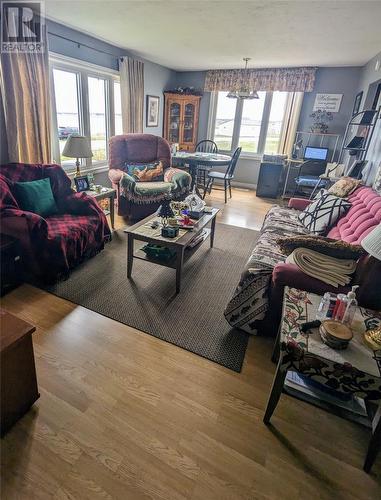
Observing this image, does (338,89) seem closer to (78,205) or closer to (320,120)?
(320,120)

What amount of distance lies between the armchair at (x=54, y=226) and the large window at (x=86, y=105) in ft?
3.64

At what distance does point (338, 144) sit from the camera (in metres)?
5.12

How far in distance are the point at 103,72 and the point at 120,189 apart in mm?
1881

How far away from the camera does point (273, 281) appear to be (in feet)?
5.74

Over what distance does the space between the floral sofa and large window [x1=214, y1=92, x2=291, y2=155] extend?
3.78 m

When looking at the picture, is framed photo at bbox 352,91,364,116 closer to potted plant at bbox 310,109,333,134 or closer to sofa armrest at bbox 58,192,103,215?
potted plant at bbox 310,109,333,134

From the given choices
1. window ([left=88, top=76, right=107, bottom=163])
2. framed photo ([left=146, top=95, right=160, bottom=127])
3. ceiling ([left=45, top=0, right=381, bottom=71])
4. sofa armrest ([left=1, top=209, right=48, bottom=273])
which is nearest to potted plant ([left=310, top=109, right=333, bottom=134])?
ceiling ([left=45, top=0, right=381, bottom=71])

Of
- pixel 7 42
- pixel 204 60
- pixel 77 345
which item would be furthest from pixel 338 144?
pixel 77 345

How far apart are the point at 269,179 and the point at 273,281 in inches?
158

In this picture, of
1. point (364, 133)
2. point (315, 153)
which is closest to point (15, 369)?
point (364, 133)

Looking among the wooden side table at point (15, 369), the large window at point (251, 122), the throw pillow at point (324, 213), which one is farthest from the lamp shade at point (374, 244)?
the large window at point (251, 122)

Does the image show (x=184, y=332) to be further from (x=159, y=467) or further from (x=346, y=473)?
(x=346, y=473)

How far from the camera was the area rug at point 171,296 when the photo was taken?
183cm

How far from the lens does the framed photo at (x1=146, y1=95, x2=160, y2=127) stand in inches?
208
